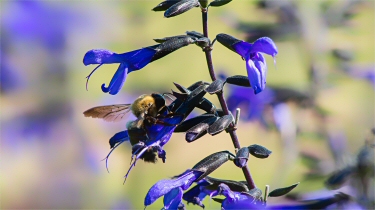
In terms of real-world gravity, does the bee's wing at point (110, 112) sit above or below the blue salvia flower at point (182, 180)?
above

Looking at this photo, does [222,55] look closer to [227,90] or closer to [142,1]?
[142,1]

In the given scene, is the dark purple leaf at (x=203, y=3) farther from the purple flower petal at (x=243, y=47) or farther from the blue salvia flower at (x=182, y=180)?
the blue salvia flower at (x=182, y=180)

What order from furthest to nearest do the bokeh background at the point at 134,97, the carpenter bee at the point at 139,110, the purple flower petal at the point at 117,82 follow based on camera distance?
the bokeh background at the point at 134,97 → the carpenter bee at the point at 139,110 → the purple flower petal at the point at 117,82

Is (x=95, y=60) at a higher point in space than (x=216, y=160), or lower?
higher

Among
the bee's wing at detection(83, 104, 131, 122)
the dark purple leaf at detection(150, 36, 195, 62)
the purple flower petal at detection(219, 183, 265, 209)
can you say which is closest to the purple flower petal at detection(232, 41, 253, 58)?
the dark purple leaf at detection(150, 36, 195, 62)

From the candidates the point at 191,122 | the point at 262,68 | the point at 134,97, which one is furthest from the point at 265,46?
the point at 134,97

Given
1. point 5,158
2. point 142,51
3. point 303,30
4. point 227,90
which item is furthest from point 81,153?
point 142,51

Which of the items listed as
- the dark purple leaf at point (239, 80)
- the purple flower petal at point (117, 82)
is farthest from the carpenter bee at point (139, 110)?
the dark purple leaf at point (239, 80)
